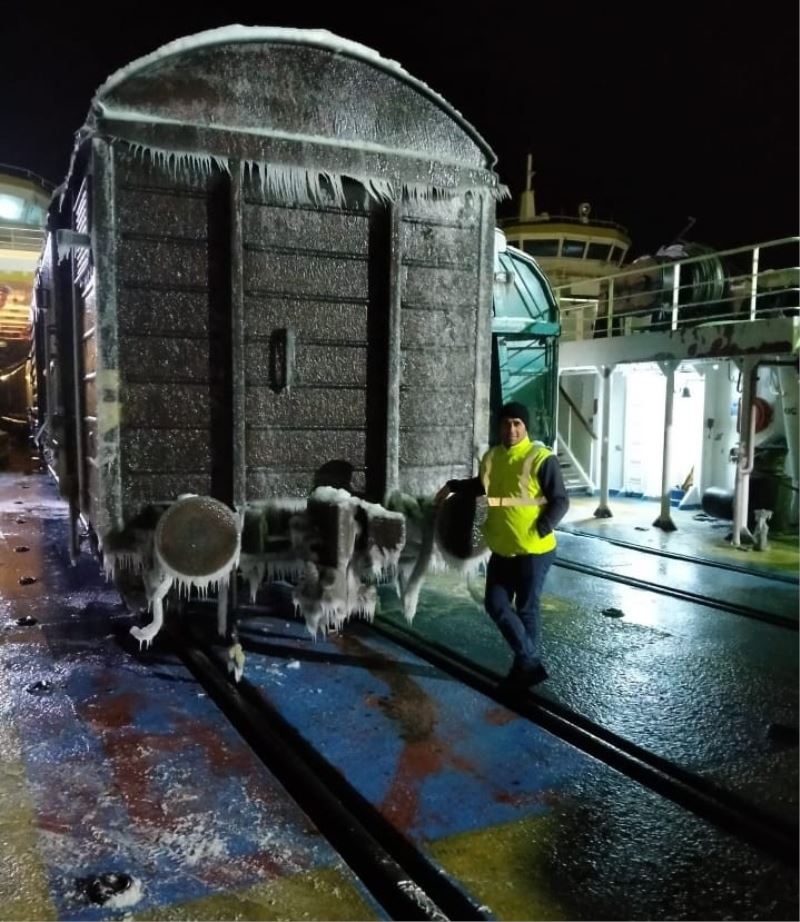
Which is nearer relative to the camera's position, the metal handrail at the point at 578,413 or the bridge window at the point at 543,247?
the metal handrail at the point at 578,413

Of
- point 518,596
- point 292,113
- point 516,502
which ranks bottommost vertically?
point 518,596

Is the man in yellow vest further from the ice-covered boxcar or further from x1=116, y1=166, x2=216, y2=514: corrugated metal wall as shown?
x1=116, y1=166, x2=216, y2=514: corrugated metal wall

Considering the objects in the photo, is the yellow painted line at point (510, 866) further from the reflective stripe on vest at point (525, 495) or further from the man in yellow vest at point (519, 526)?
the reflective stripe on vest at point (525, 495)

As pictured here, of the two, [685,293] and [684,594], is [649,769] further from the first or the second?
[685,293]

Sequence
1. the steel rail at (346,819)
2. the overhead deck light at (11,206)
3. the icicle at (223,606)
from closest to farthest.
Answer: the steel rail at (346,819) < the icicle at (223,606) < the overhead deck light at (11,206)

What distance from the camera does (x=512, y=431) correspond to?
420 cm

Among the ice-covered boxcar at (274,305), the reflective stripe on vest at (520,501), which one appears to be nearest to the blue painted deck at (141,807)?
the ice-covered boxcar at (274,305)

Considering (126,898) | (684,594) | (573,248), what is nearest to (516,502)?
(126,898)

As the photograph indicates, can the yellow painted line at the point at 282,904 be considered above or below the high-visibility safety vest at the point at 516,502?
below

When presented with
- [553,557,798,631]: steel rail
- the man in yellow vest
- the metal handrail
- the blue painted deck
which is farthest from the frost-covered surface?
the metal handrail

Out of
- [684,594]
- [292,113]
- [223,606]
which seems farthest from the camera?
[684,594]

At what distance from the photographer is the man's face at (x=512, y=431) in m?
4.20

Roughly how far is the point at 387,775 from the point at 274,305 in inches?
99.7

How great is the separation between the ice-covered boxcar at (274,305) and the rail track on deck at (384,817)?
26.0 inches
